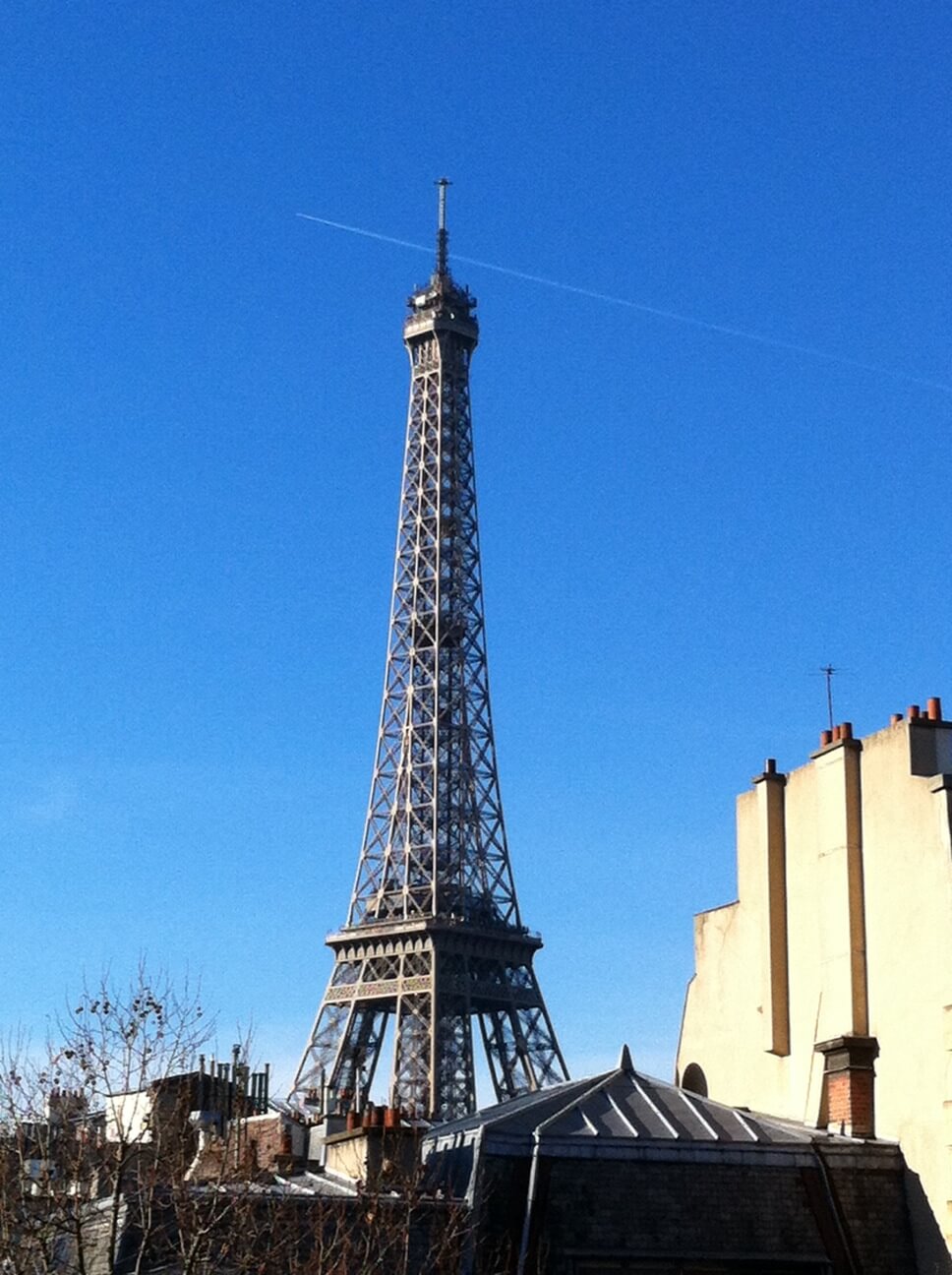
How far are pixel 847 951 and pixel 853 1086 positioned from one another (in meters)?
1.88

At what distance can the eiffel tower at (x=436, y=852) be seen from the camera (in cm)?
9875

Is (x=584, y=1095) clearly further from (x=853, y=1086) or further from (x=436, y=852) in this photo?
(x=436, y=852)

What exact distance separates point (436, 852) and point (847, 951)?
78277 mm

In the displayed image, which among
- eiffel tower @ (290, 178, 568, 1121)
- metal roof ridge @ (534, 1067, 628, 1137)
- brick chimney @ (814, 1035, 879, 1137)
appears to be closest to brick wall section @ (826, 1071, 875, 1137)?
brick chimney @ (814, 1035, 879, 1137)

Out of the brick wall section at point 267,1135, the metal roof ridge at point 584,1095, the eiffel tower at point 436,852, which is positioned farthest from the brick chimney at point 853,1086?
the eiffel tower at point 436,852

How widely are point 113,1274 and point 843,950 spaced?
36.9 ft

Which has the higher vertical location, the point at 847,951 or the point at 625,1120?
the point at 847,951

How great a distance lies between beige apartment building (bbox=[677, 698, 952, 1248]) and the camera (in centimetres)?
2806

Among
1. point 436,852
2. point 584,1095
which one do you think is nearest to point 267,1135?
point 584,1095

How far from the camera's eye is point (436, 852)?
108 meters

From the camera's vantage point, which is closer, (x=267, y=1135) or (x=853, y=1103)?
(x=853, y=1103)

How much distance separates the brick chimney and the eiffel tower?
59683 millimetres

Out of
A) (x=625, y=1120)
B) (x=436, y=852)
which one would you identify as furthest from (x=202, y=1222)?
(x=436, y=852)

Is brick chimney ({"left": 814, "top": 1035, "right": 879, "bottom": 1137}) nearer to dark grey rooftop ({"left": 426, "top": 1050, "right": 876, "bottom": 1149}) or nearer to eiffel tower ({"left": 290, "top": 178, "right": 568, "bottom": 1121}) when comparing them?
dark grey rooftop ({"left": 426, "top": 1050, "right": 876, "bottom": 1149})
